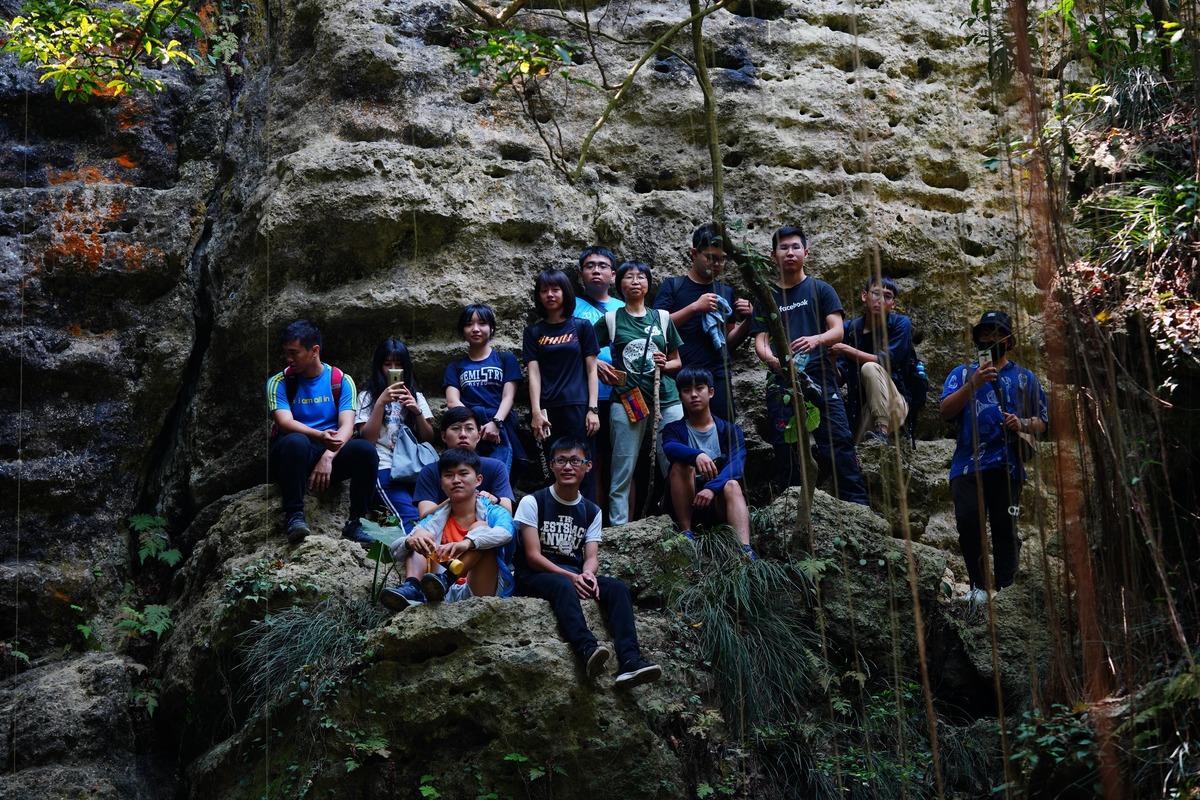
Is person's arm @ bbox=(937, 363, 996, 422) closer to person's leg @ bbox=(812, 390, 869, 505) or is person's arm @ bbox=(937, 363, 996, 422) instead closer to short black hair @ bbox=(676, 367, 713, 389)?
person's leg @ bbox=(812, 390, 869, 505)

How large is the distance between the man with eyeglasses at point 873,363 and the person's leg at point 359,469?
8.56 feet

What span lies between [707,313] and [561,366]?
941mm

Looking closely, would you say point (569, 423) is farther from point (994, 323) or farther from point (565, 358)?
point (994, 323)

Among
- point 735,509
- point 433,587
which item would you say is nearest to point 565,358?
point 735,509

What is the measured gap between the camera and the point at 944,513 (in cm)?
816

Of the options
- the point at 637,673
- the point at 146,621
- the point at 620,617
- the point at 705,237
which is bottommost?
the point at 146,621

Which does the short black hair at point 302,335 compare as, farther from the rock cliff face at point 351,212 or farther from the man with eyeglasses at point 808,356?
the man with eyeglasses at point 808,356

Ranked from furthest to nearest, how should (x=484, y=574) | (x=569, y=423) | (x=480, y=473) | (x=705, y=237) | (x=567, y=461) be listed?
1. (x=705, y=237)
2. (x=569, y=423)
3. (x=480, y=473)
4. (x=567, y=461)
5. (x=484, y=574)

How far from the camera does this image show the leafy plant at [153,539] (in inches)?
295

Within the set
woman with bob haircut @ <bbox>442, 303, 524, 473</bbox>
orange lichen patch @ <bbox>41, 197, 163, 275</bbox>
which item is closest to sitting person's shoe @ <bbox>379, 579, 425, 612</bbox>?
woman with bob haircut @ <bbox>442, 303, 524, 473</bbox>

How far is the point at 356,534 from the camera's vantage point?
6703 mm

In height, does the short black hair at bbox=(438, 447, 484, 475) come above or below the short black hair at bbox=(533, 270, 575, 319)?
below

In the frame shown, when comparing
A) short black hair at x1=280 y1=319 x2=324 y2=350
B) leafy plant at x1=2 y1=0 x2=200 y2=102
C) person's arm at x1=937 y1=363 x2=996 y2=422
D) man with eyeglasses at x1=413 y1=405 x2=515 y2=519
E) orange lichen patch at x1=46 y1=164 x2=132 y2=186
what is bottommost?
man with eyeglasses at x1=413 y1=405 x2=515 y2=519

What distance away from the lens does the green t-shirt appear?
701cm
